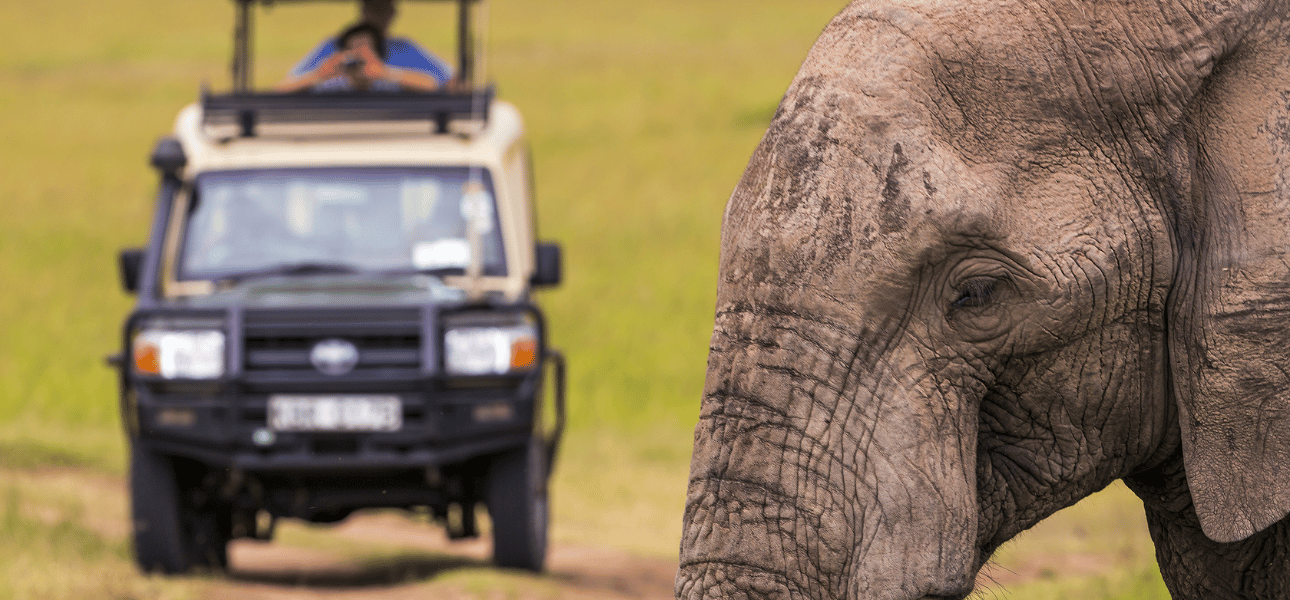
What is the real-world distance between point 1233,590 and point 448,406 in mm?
5375

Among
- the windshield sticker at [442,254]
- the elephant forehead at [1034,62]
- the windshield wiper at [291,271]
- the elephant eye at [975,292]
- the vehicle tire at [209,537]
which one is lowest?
the vehicle tire at [209,537]

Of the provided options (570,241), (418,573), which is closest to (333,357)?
(418,573)

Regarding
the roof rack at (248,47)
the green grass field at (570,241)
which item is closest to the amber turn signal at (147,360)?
the green grass field at (570,241)

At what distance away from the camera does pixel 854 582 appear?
294 centimetres

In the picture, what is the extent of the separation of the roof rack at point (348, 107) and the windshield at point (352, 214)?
1.49 ft

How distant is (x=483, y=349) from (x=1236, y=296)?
19.5 ft

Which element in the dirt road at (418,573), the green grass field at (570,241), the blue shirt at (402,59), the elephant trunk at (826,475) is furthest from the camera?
the green grass field at (570,241)

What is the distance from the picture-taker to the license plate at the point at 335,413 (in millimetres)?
8484

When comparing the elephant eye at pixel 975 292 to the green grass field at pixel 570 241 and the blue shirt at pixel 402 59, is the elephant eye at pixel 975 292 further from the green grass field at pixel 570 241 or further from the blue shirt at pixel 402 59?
the blue shirt at pixel 402 59

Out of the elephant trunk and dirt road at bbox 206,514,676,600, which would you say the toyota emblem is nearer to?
dirt road at bbox 206,514,676,600

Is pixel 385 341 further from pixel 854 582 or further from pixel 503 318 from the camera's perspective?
pixel 854 582

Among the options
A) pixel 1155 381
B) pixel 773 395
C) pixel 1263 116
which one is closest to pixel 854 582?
pixel 773 395

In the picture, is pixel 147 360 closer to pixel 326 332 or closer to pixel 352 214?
pixel 326 332

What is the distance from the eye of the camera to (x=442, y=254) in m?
9.26
